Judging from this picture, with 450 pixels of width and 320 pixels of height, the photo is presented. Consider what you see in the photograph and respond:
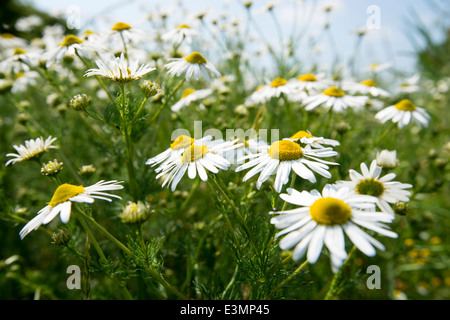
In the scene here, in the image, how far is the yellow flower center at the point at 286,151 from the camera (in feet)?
3.37

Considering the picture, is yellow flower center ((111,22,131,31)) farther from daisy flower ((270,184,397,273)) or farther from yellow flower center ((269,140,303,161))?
daisy flower ((270,184,397,273))

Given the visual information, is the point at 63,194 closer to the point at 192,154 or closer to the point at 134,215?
the point at 134,215

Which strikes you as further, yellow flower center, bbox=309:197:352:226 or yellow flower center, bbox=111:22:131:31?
yellow flower center, bbox=111:22:131:31

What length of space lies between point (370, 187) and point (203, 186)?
1.32 m

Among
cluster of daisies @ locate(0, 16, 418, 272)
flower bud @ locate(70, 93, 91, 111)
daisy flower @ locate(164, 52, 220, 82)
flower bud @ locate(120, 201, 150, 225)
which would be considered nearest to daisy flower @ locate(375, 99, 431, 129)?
cluster of daisies @ locate(0, 16, 418, 272)


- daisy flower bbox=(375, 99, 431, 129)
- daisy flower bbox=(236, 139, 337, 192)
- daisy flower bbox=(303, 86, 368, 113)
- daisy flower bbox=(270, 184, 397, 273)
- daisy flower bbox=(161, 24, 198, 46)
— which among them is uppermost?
daisy flower bbox=(161, 24, 198, 46)

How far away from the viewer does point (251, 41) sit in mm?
3373

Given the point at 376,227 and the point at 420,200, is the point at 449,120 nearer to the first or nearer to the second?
the point at 420,200

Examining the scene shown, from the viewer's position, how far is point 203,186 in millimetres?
2191

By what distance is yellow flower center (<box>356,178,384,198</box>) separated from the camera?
103cm

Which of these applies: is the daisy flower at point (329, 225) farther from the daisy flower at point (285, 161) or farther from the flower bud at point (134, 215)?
the flower bud at point (134, 215)

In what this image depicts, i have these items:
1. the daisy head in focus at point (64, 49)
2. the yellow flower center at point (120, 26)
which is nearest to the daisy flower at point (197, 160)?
the daisy head in focus at point (64, 49)

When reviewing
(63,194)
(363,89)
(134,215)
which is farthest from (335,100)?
(63,194)

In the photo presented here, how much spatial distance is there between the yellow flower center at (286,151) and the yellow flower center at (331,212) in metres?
0.24
